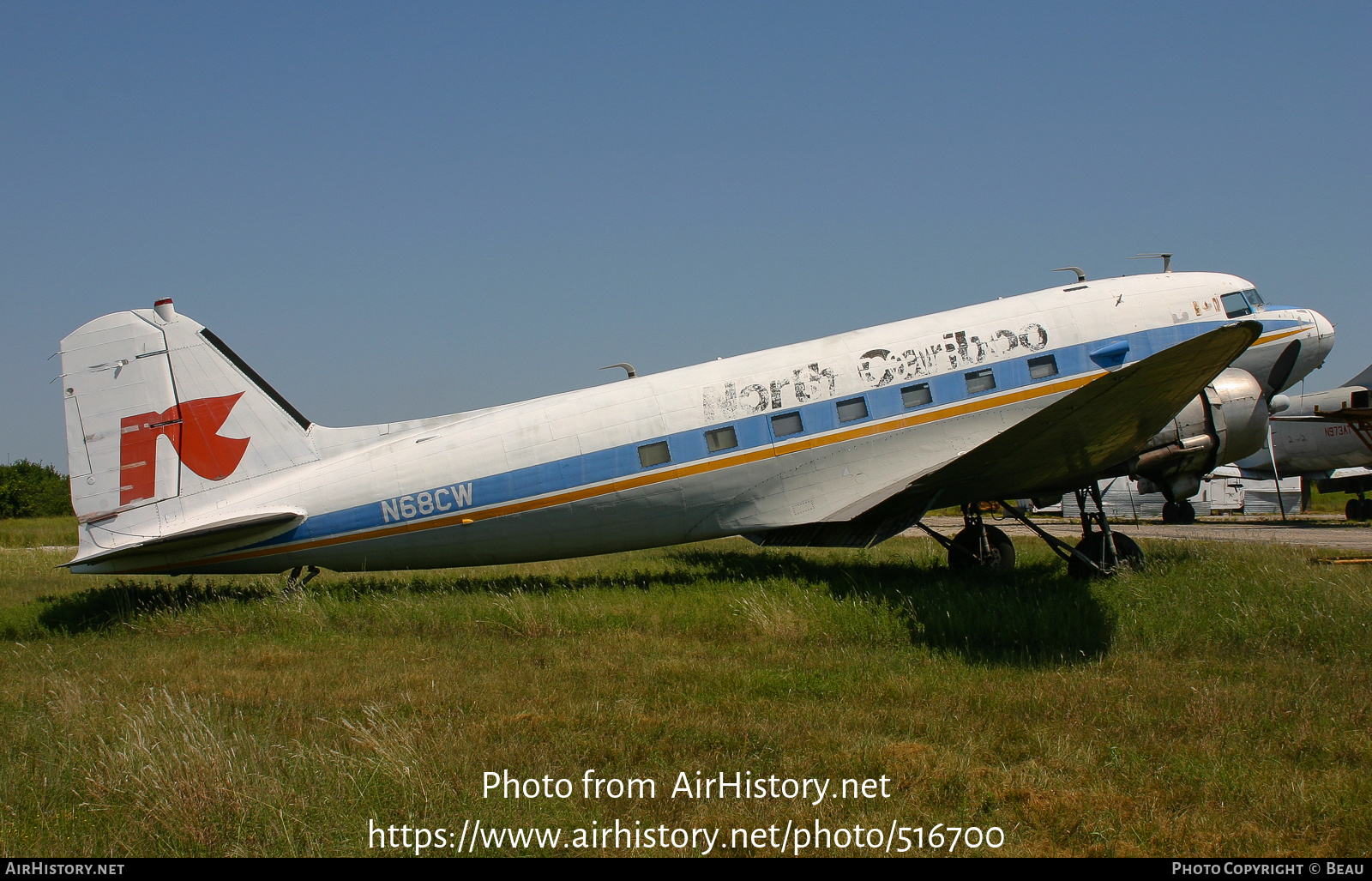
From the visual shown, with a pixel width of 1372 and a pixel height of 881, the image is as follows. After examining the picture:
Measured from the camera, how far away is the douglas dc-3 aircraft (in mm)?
11141

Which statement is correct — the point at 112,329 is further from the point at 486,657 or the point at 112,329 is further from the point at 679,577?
the point at 679,577

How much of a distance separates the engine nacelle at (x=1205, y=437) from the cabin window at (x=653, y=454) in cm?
694

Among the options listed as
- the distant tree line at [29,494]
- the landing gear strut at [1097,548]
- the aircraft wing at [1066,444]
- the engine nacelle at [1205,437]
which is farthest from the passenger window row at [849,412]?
the distant tree line at [29,494]

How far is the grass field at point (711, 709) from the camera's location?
4.84 meters

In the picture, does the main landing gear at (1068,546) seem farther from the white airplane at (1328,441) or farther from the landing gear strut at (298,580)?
the white airplane at (1328,441)

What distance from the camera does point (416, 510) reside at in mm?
11414

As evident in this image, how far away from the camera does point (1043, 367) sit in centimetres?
1225

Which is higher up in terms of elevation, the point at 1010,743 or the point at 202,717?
the point at 202,717

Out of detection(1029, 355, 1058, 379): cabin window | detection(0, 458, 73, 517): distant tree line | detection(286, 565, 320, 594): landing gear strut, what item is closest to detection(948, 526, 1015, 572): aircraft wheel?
detection(1029, 355, 1058, 379): cabin window

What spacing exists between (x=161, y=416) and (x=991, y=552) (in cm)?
1296

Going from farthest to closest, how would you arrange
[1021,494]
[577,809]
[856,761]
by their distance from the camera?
[1021,494], [856,761], [577,809]

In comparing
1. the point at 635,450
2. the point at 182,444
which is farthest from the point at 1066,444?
the point at 182,444

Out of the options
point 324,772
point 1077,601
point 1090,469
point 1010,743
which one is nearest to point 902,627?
point 1077,601

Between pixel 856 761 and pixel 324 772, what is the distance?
3536 millimetres
